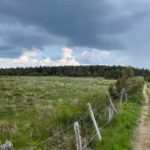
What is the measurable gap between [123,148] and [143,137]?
8.71ft

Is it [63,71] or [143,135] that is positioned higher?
[143,135]

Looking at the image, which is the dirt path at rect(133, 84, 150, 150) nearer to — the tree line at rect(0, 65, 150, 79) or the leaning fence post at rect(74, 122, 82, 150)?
the leaning fence post at rect(74, 122, 82, 150)

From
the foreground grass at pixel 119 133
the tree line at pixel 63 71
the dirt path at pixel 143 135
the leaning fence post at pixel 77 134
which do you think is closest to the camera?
the leaning fence post at pixel 77 134

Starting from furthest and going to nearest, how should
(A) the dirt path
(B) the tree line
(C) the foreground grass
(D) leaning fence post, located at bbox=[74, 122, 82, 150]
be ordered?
(B) the tree line
(A) the dirt path
(C) the foreground grass
(D) leaning fence post, located at bbox=[74, 122, 82, 150]

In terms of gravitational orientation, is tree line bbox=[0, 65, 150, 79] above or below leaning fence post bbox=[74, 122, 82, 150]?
below

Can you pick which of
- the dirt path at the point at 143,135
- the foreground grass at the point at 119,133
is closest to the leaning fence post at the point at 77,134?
the foreground grass at the point at 119,133

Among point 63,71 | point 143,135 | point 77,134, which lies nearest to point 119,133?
point 143,135

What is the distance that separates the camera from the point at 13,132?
16422 mm

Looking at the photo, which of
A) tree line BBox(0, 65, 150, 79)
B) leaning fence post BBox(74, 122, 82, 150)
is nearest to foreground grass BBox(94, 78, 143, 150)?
leaning fence post BBox(74, 122, 82, 150)

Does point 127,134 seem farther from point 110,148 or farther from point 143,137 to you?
point 110,148

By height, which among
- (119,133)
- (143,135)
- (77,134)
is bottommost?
(143,135)

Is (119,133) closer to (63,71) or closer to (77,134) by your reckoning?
(77,134)

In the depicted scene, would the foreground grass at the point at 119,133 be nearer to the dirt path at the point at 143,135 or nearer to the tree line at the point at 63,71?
the dirt path at the point at 143,135

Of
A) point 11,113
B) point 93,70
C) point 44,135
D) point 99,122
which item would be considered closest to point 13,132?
point 44,135
